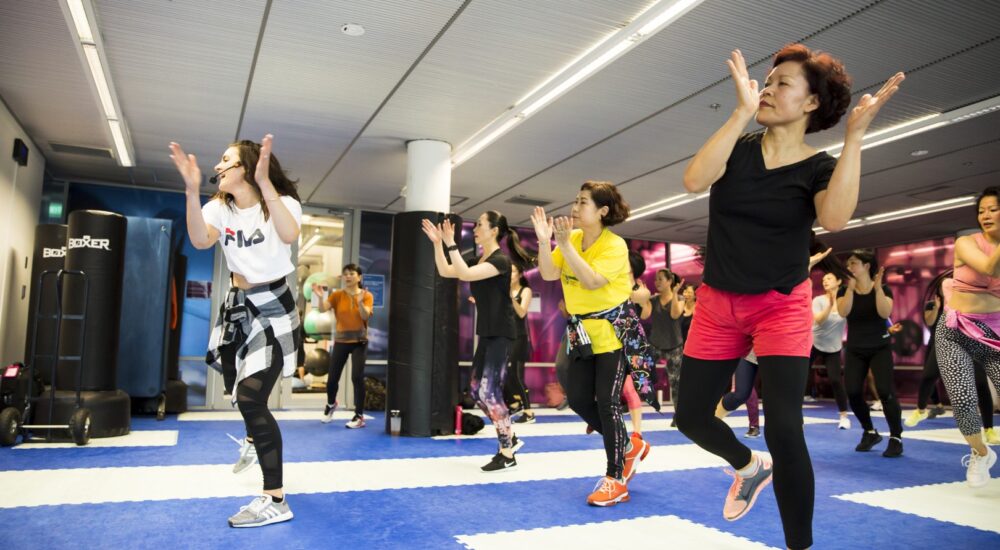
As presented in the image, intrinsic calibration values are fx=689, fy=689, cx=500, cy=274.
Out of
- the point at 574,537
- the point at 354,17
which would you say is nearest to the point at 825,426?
the point at 574,537

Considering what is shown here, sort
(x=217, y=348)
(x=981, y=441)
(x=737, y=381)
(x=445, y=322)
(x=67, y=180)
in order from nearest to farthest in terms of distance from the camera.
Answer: (x=217, y=348)
(x=981, y=441)
(x=737, y=381)
(x=445, y=322)
(x=67, y=180)

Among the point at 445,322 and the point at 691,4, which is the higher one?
the point at 691,4

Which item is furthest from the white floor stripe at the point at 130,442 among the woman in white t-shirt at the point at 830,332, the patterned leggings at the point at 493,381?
the woman in white t-shirt at the point at 830,332

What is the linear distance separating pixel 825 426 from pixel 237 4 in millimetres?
7478

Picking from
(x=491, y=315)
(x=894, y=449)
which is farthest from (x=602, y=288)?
(x=894, y=449)

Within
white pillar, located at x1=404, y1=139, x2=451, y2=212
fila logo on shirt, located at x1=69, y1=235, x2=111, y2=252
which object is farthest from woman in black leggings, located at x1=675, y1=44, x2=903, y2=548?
fila logo on shirt, located at x1=69, y1=235, x2=111, y2=252

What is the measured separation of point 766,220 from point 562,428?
Result: 5.74 metres

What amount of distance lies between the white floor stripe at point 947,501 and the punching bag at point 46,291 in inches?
256

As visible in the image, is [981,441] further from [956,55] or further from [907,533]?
[956,55]

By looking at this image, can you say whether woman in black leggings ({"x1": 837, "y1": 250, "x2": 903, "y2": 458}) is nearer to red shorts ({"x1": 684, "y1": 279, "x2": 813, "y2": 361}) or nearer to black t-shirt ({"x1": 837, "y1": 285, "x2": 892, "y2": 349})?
black t-shirt ({"x1": 837, "y1": 285, "x2": 892, "y2": 349})

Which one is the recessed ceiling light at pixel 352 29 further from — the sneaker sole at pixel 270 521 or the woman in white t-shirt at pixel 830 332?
the woman in white t-shirt at pixel 830 332

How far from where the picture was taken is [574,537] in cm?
288

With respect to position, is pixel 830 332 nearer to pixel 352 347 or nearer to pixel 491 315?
pixel 491 315

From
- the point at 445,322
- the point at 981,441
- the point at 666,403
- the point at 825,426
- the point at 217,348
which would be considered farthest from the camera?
the point at 666,403
